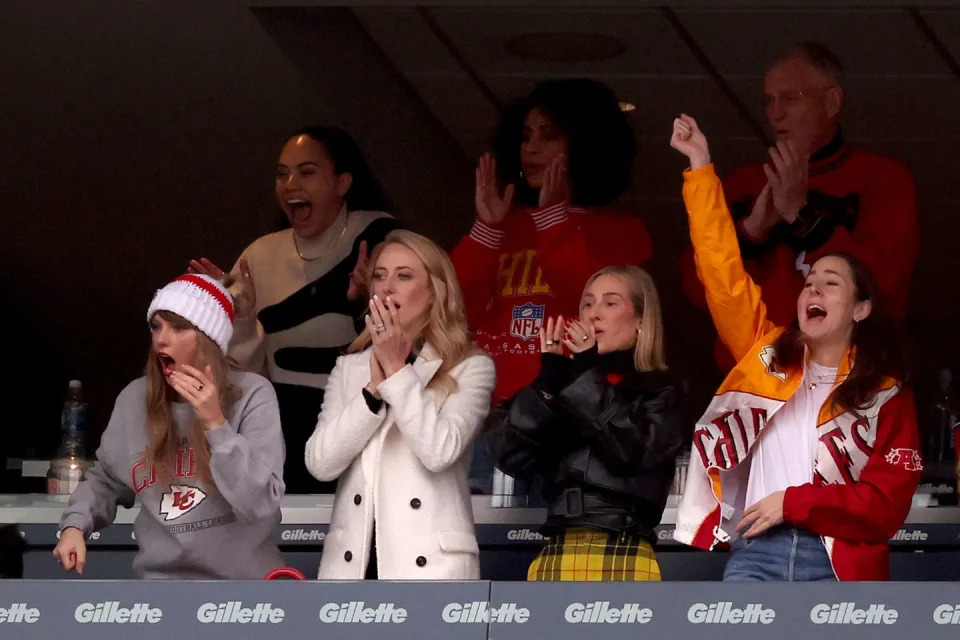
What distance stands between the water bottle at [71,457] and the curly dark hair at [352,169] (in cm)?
143

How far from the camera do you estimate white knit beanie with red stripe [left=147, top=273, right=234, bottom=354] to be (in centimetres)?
434

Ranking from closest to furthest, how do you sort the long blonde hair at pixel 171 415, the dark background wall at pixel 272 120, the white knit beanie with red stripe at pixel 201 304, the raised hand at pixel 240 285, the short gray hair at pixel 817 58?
the long blonde hair at pixel 171 415, the white knit beanie with red stripe at pixel 201 304, the raised hand at pixel 240 285, the short gray hair at pixel 817 58, the dark background wall at pixel 272 120

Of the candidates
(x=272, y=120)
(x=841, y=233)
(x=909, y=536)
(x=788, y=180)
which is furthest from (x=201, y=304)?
(x=272, y=120)

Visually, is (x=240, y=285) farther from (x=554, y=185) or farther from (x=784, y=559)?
(x=784, y=559)

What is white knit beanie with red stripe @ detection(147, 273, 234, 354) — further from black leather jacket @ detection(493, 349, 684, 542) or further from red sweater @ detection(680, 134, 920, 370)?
red sweater @ detection(680, 134, 920, 370)

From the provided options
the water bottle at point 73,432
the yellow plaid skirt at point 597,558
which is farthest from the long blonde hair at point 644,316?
the water bottle at point 73,432

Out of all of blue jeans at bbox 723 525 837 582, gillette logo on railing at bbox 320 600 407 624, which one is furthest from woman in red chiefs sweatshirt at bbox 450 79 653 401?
gillette logo on railing at bbox 320 600 407 624

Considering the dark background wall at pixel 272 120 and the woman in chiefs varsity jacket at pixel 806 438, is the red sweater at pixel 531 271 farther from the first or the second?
the dark background wall at pixel 272 120

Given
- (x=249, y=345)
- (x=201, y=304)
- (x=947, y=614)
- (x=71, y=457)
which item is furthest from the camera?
(x=71, y=457)

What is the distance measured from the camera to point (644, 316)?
175 inches

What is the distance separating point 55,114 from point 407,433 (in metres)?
4.67

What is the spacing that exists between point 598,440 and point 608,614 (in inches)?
33.7

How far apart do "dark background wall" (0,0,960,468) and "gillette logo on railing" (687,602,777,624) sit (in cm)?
429

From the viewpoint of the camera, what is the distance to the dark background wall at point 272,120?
7367 millimetres
